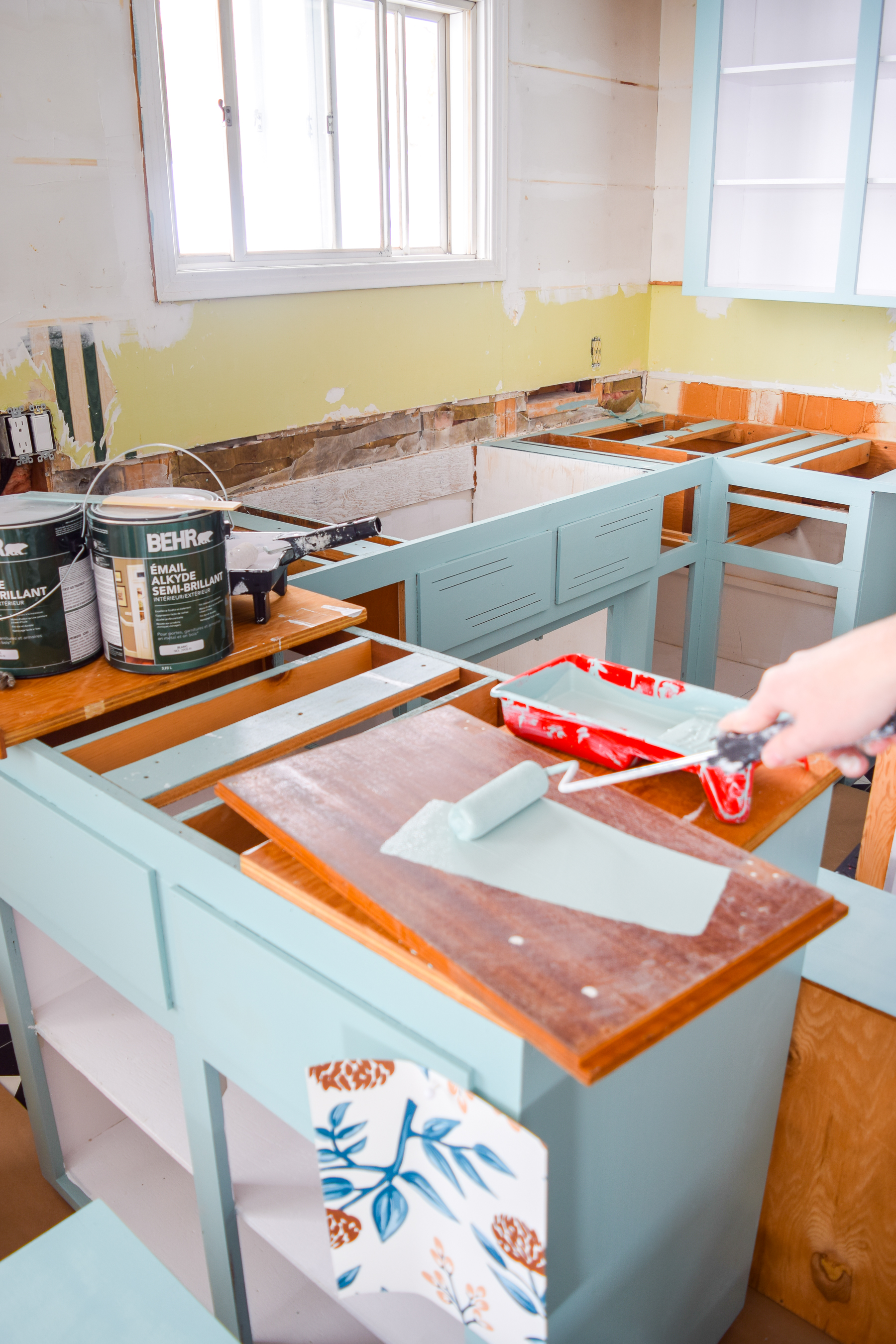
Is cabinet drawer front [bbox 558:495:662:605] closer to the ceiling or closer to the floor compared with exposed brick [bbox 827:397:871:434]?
closer to the floor

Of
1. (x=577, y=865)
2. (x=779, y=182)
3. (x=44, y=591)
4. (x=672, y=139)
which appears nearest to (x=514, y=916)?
(x=577, y=865)

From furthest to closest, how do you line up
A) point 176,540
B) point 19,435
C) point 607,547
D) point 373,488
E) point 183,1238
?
point 373,488 → point 607,547 → point 19,435 → point 183,1238 → point 176,540

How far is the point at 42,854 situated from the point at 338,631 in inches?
22.8

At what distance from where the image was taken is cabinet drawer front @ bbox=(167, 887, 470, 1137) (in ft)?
3.11

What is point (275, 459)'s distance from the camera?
2.76 metres

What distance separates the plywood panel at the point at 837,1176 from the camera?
1438 mm

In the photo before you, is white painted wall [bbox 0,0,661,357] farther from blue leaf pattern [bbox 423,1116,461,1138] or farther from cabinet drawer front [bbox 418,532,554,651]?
blue leaf pattern [bbox 423,1116,461,1138]

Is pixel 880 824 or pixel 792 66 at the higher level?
pixel 792 66

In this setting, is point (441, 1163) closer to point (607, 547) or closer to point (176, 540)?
point (176, 540)

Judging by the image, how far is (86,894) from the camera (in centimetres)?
132

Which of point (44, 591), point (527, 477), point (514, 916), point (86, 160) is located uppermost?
point (86, 160)

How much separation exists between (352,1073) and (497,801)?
29cm

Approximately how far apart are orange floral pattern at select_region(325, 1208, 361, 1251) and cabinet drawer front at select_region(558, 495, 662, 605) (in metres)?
1.97

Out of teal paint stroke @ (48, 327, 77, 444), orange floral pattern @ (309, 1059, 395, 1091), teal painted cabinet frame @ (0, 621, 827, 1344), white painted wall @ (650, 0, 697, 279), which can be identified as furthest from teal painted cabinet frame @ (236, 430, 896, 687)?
orange floral pattern @ (309, 1059, 395, 1091)
